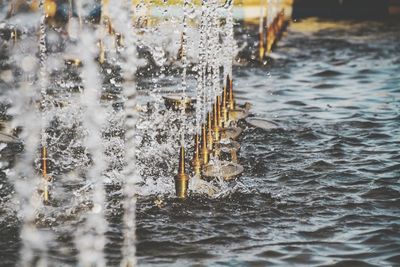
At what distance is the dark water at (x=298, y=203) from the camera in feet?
18.3

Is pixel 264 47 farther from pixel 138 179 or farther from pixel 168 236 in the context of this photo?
pixel 168 236

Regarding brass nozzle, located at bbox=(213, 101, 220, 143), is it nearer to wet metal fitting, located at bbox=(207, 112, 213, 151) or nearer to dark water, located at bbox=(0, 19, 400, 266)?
wet metal fitting, located at bbox=(207, 112, 213, 151)

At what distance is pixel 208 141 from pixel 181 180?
63.6 inches

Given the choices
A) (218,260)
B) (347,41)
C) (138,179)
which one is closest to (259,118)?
(138,179)

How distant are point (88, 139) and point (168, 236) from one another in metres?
3.88

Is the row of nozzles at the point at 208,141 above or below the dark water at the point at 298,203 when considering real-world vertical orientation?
above

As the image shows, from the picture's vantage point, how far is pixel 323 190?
281 inches

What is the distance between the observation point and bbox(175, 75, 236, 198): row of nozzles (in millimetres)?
6664

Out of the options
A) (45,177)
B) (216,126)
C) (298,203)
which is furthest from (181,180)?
(216,126)

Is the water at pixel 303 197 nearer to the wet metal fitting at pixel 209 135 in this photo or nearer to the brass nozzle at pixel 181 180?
the brass nozzle at pixel 181 180

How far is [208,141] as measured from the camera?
8180 mm

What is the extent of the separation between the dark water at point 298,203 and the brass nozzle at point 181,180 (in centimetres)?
12

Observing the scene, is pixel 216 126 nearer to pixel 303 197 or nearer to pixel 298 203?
pixel 303 197

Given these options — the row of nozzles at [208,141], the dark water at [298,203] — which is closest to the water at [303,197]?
the dark water at [298,203]
